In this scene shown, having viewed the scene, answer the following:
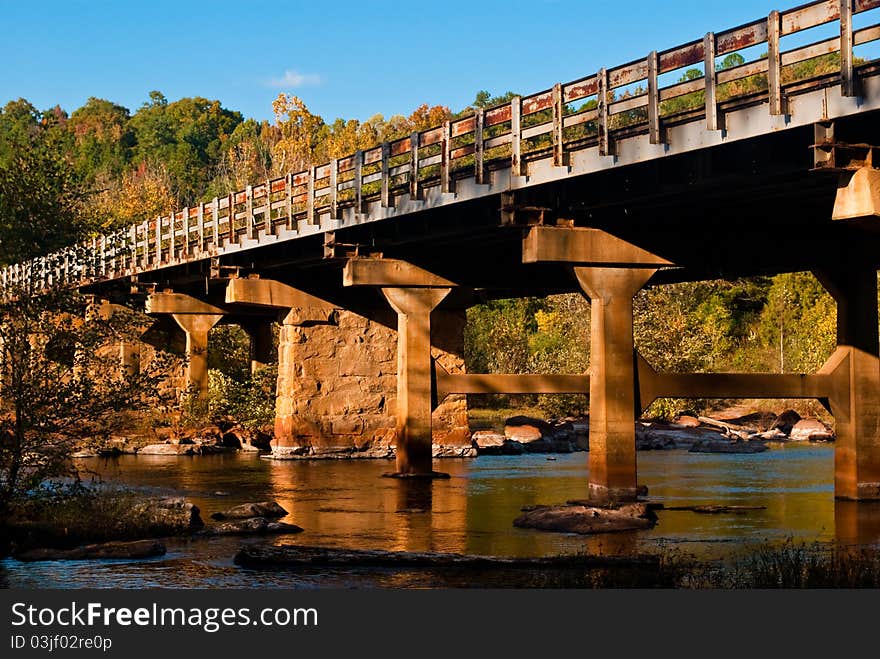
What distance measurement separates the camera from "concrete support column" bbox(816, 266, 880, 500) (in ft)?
86.7

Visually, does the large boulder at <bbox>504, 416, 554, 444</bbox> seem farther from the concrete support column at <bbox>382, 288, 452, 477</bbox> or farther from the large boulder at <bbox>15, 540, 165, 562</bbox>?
the large boulder at <bbox>15, 540, 165, 562</bbox>

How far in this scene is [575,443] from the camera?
158 ft

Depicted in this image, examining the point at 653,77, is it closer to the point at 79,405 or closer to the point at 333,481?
the point at 79,405

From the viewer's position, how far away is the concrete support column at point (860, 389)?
86.7ft

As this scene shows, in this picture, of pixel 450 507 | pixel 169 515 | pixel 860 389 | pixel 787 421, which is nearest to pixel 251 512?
pixel 169 515

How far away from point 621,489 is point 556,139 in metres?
6.07

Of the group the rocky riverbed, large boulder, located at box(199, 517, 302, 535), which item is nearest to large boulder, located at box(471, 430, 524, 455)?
the rocky riverbed

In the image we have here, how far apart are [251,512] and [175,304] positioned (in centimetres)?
2526

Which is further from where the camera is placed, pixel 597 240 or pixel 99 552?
pixel 597 240

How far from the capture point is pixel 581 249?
25.4 metres

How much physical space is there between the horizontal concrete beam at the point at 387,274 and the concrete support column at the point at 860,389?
967 centimetres

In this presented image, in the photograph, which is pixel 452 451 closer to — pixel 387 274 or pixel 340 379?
pixel 340 379

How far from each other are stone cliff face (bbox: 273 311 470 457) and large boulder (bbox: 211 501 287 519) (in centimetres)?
1486

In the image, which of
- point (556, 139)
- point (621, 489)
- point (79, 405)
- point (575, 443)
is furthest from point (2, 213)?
point (575, 443)
